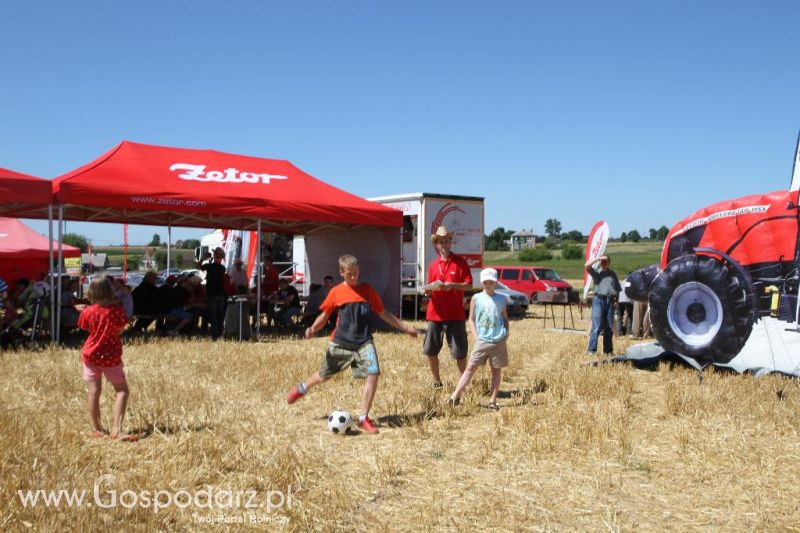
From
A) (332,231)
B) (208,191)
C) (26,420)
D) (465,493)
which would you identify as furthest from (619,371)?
(332,231)

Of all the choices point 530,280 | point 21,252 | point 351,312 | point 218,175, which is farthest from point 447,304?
point 530,280

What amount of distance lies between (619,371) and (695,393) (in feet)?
Result: 5.08

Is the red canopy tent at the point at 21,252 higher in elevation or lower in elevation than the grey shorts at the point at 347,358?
higher

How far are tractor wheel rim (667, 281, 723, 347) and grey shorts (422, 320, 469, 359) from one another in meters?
3.06

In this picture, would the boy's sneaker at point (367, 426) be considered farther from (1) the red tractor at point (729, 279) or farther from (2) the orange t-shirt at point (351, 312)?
(1) the red tractor at point (729, 279)

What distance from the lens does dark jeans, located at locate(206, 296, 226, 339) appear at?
12469mm

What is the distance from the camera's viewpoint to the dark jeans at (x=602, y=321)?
35.5ft

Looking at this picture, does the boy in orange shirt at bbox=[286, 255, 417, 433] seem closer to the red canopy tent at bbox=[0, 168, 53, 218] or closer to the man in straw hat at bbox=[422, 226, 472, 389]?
the man in straw hat at bbox=[422, 226, 472, 389]

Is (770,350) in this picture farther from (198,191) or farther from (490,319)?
(198,191)

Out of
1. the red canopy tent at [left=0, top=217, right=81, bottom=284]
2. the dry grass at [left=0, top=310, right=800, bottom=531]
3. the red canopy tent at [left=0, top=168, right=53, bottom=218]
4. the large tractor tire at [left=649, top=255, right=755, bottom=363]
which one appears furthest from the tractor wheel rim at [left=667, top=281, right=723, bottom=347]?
the red canopy tent at [left=0, top=217, right=81, bottom=284]

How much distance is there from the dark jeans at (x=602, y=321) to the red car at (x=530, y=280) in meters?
12.5

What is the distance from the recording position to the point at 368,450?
215 inches

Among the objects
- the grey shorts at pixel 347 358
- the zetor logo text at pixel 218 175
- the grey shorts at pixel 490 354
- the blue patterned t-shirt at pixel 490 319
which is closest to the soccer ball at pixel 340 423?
the grey shorts at pixel 347 358

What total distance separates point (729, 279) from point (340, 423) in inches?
204
